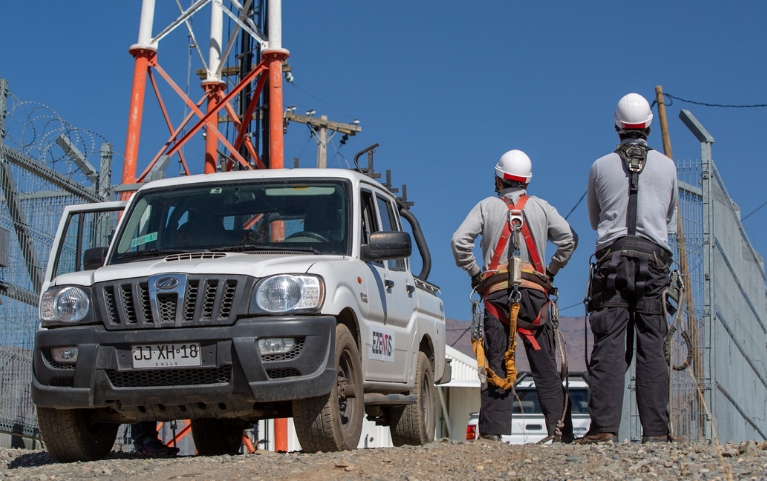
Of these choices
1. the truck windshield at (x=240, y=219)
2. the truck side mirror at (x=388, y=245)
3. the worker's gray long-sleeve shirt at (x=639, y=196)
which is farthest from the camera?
the truck windshield at (x=240, y=219)

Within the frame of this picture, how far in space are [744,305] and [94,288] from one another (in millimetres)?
9237

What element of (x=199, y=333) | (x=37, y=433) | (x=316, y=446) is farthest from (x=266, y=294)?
(x=37, y=433)

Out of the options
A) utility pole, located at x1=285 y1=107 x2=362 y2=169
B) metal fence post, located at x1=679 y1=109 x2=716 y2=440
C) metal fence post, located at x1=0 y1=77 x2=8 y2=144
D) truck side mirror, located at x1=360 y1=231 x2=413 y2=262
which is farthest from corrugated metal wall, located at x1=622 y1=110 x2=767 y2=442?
utility pole, located at x1=285 y1=107 x2=362 y2=169

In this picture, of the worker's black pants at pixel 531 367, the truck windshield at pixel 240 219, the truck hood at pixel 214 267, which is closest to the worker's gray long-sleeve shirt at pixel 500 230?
the worker's black pants at pixel 531 367

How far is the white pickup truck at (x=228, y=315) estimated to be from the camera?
7305mm

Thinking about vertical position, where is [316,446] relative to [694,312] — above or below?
below

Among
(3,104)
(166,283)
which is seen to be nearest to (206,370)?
(166,283)

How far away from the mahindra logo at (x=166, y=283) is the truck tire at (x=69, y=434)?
1133 mm

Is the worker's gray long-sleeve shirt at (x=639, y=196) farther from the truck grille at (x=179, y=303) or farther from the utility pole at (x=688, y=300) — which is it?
the utility pole at (x=688, y=300)

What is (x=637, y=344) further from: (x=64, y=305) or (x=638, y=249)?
(x=64, y=305)

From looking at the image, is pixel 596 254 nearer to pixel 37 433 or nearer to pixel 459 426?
pixel 37 433

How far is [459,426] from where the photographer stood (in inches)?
1726

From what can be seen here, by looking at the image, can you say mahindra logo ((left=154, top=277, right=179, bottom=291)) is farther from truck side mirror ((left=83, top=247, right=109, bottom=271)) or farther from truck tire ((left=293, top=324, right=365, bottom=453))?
truck side mirror ((left=83, top=247, right=109, bottom=271))

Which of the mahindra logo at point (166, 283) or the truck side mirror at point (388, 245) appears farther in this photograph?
the truck side mirror at point (388, 245)
